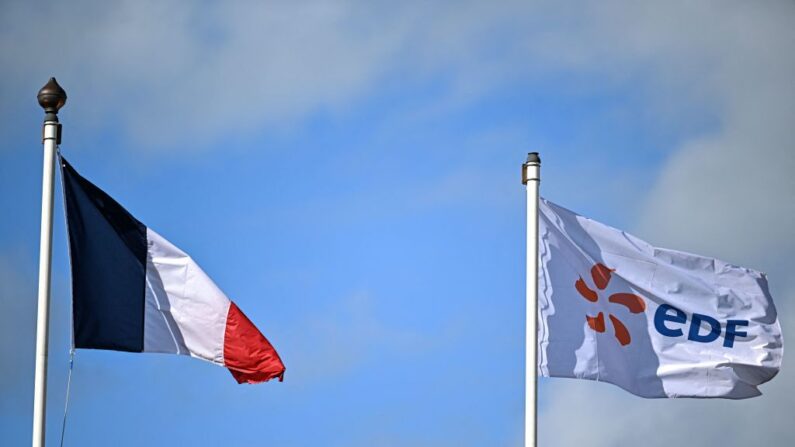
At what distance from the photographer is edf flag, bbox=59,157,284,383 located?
28.7 meters

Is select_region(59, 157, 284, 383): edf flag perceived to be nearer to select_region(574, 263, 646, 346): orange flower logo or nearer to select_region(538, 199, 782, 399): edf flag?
select_region(538, 199, 782, 399): edf flag

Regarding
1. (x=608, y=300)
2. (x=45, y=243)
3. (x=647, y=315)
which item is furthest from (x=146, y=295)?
(x=647, y=315)

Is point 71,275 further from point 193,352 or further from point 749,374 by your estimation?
point 749,374

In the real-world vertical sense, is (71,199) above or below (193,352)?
above

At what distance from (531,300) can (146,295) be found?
6.18 metres

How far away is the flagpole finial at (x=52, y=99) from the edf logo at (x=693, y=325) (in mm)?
10476

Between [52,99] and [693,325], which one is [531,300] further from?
[52,99]

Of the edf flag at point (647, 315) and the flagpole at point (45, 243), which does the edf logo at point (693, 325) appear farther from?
the flagpole at point (45, 243)

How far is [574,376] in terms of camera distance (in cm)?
2962

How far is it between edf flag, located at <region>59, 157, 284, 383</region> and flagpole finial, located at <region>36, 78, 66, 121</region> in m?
0.78

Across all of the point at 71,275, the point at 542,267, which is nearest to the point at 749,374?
the point at 542,267

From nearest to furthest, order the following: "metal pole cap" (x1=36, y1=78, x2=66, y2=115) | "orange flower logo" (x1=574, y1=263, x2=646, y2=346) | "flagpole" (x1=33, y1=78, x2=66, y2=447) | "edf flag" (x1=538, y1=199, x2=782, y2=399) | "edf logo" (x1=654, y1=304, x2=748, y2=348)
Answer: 1. "flagpole" (x1=33, y1=78, x2=66, y2=447)
2. "metal pole cap" (x1=36, y1=78, x2=66, y2=115)
3. "edf flag" (x1=538, y1=199, x2=782, y2=399)
4. "orange flower logo" (x1=574, y1=263, x2=646, y2=346)
5. "edf logo" (x1=654, y1=304, x2=748, y2=348)

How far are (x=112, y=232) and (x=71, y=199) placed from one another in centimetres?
83

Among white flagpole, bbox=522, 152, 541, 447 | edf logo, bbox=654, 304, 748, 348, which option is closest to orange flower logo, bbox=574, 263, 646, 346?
edf logo, bbox=654, 304, 748, 348
